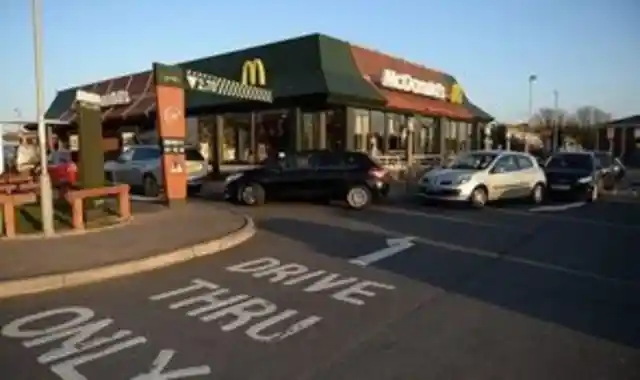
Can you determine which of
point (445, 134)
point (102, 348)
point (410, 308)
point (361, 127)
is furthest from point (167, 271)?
point (445, 134)

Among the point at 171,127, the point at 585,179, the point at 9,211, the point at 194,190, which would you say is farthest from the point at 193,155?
the point at 585,179

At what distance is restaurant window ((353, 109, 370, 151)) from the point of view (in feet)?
78.6

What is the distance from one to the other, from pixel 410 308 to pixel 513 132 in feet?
174

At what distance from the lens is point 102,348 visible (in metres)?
4.80

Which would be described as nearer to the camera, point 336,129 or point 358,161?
point 358,161

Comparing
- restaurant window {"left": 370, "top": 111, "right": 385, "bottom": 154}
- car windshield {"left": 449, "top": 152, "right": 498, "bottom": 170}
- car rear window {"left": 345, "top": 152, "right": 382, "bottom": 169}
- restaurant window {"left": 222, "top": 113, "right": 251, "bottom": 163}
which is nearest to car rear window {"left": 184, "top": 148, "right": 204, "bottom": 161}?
car rear window {"left": 345, "top": 152, "right": 382, "bottom": 169}

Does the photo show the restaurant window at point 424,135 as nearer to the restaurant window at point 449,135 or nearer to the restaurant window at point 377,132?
the restaurant window at point 449,135

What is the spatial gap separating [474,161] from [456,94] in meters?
15.5

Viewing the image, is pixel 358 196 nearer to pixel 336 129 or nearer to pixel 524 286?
pixel 336 129

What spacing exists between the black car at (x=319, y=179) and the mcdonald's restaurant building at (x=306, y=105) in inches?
157

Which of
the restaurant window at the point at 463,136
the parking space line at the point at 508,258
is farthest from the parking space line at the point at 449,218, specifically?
the restaurant window at the point at 463,136

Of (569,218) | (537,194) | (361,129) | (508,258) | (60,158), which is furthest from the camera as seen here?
(361,129)

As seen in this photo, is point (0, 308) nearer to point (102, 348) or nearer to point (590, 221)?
point (102, 348)

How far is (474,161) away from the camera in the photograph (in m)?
17.9
